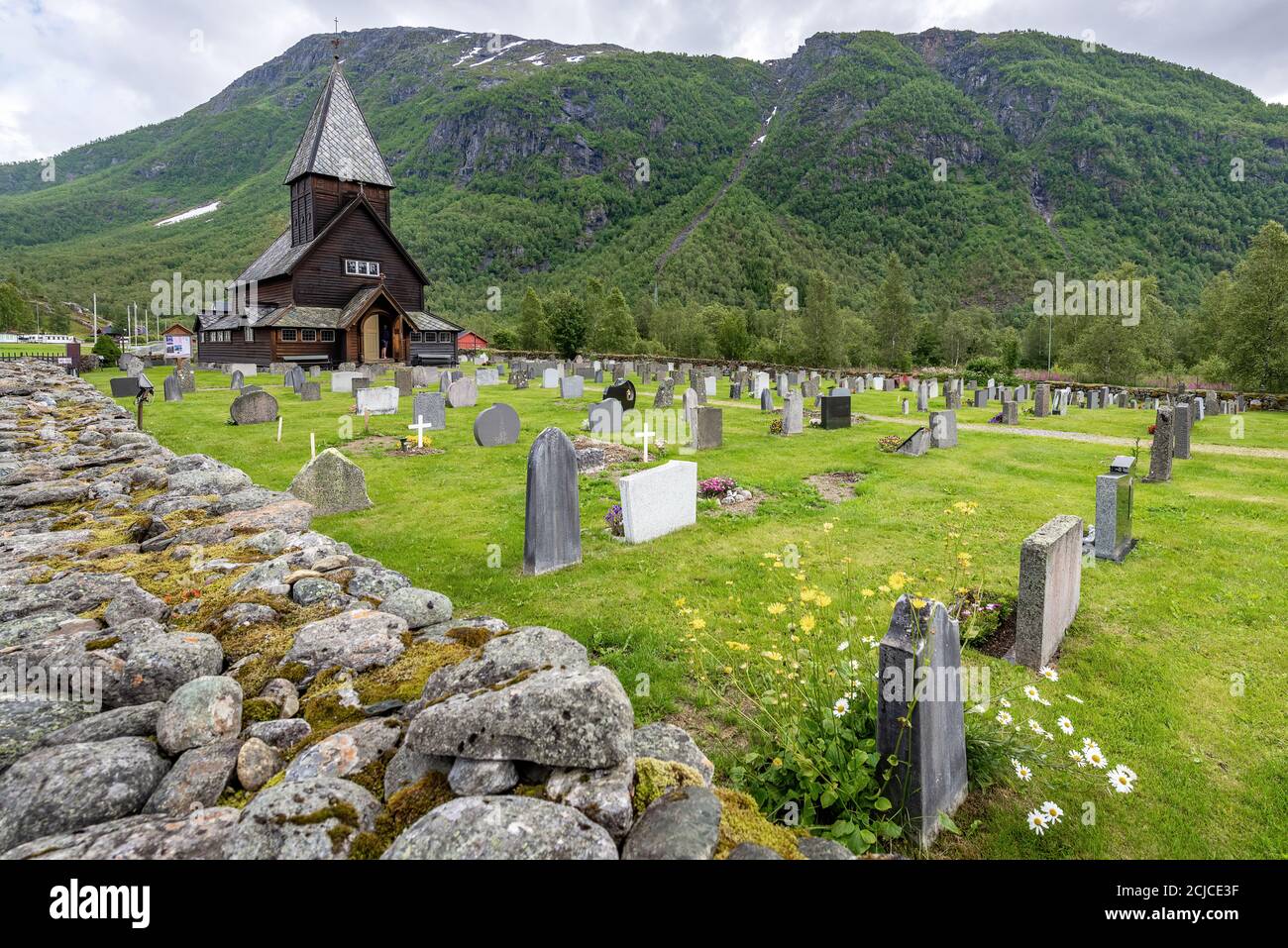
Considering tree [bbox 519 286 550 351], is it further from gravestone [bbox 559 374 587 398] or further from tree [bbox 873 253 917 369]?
gravestone [bbox 559 374 587 398]

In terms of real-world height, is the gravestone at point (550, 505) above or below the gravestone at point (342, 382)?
below

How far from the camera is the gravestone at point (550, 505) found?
7094mm

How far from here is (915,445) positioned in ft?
50.1

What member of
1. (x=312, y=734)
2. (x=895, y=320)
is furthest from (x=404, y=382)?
(x=895, y=320)

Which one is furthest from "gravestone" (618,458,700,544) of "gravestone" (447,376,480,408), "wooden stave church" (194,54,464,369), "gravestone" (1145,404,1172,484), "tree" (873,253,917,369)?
"tree" (873,253,917,369)

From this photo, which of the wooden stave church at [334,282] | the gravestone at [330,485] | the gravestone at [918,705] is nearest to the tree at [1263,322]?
the gravestone at [918,705]

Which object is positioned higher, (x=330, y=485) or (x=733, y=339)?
(x=733, y=339)

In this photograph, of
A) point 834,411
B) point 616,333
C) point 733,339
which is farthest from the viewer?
point 616,333

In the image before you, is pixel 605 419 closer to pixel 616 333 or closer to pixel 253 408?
pixel 253 408

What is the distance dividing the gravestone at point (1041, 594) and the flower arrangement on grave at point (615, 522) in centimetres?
474

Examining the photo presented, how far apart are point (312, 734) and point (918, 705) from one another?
2.86 m

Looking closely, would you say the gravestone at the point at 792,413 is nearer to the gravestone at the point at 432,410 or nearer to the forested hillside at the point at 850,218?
the gravestone at the point at 432,410
